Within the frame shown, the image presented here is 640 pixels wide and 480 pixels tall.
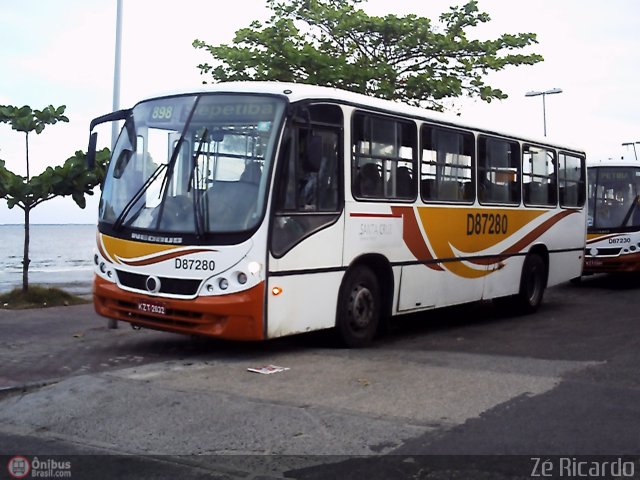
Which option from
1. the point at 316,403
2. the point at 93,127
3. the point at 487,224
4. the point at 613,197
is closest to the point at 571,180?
the point at 487,224

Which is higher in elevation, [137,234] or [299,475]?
[137,234]

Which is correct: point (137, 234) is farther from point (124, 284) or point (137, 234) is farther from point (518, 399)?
point (518, 399)

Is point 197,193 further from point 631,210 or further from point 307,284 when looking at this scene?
point 631,210

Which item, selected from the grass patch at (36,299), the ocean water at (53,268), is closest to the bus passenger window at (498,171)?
the grass patch at (36,299)

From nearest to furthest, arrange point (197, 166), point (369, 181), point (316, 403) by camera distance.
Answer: point (316, 403)
point (197, 166)
point (369, 181)

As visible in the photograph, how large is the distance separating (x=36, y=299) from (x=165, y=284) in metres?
6.55

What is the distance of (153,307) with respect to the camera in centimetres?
877

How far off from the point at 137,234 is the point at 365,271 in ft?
8.92

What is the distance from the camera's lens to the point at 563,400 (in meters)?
6.85

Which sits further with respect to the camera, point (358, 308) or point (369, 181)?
point (369, 181)

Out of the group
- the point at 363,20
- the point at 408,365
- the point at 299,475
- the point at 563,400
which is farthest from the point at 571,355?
the point at 363,20

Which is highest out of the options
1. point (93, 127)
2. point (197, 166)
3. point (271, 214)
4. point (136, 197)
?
point (93, 127)

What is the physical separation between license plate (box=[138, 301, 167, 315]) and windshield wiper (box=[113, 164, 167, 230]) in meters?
0.92

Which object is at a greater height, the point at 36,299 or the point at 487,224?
the point at 487,224
